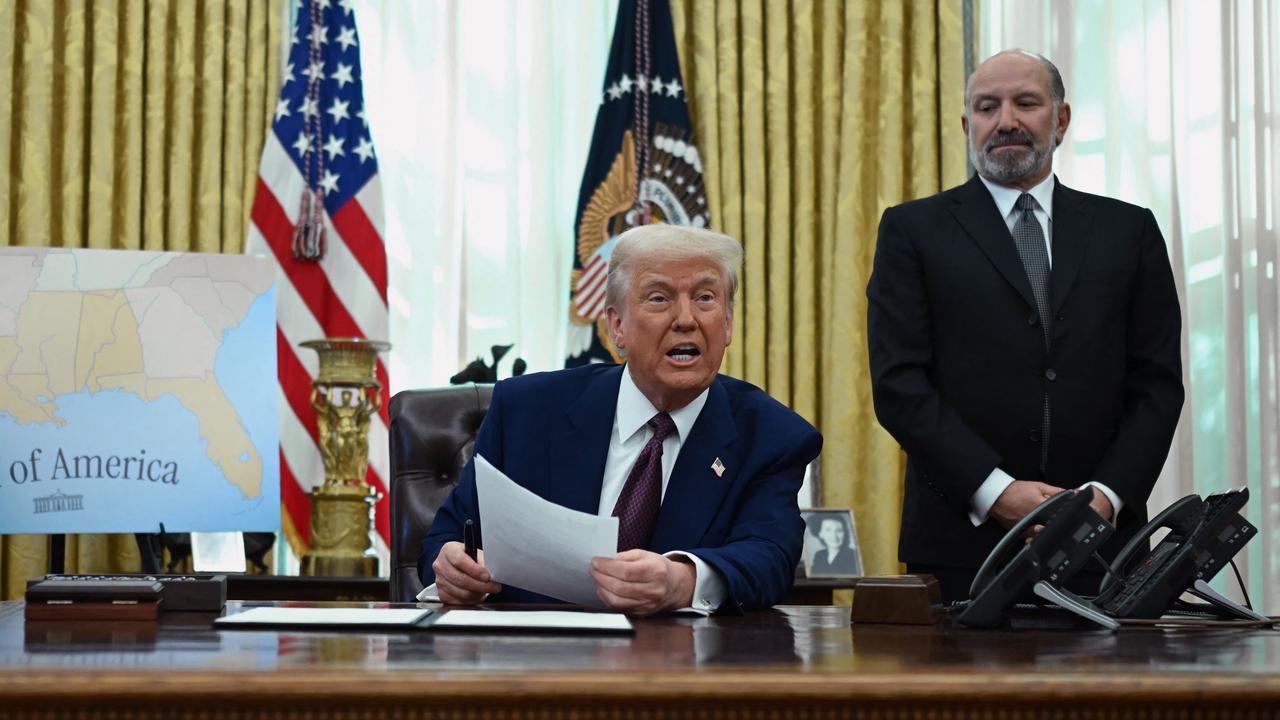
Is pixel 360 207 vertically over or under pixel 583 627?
over

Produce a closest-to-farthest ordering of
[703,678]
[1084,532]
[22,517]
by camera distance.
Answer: [703,678]
[1084,532]
[22,517]

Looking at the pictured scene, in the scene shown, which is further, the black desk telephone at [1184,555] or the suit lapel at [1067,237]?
the suit lapel at [1067,237]

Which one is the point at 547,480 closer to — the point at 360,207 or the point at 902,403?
the point at 902,403

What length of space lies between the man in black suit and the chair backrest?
89cm

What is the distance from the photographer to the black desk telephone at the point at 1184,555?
1.81 meters

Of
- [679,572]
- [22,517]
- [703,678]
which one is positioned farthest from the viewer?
[22,517]

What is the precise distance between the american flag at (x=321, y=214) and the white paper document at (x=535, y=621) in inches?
119

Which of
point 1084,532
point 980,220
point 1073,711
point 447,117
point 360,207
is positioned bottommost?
point 1073,711

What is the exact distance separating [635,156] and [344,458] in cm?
154

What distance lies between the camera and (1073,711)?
1.14 metres

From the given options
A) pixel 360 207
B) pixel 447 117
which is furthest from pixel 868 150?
pixel 360 207

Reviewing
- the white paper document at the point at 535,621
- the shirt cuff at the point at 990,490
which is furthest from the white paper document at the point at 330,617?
the shirt cuff at the point at 990,490

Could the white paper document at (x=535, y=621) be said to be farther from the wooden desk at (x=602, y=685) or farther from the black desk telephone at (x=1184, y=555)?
the black desk telephone at (x=1184, y=555)

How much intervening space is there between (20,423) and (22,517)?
0.89 feet
